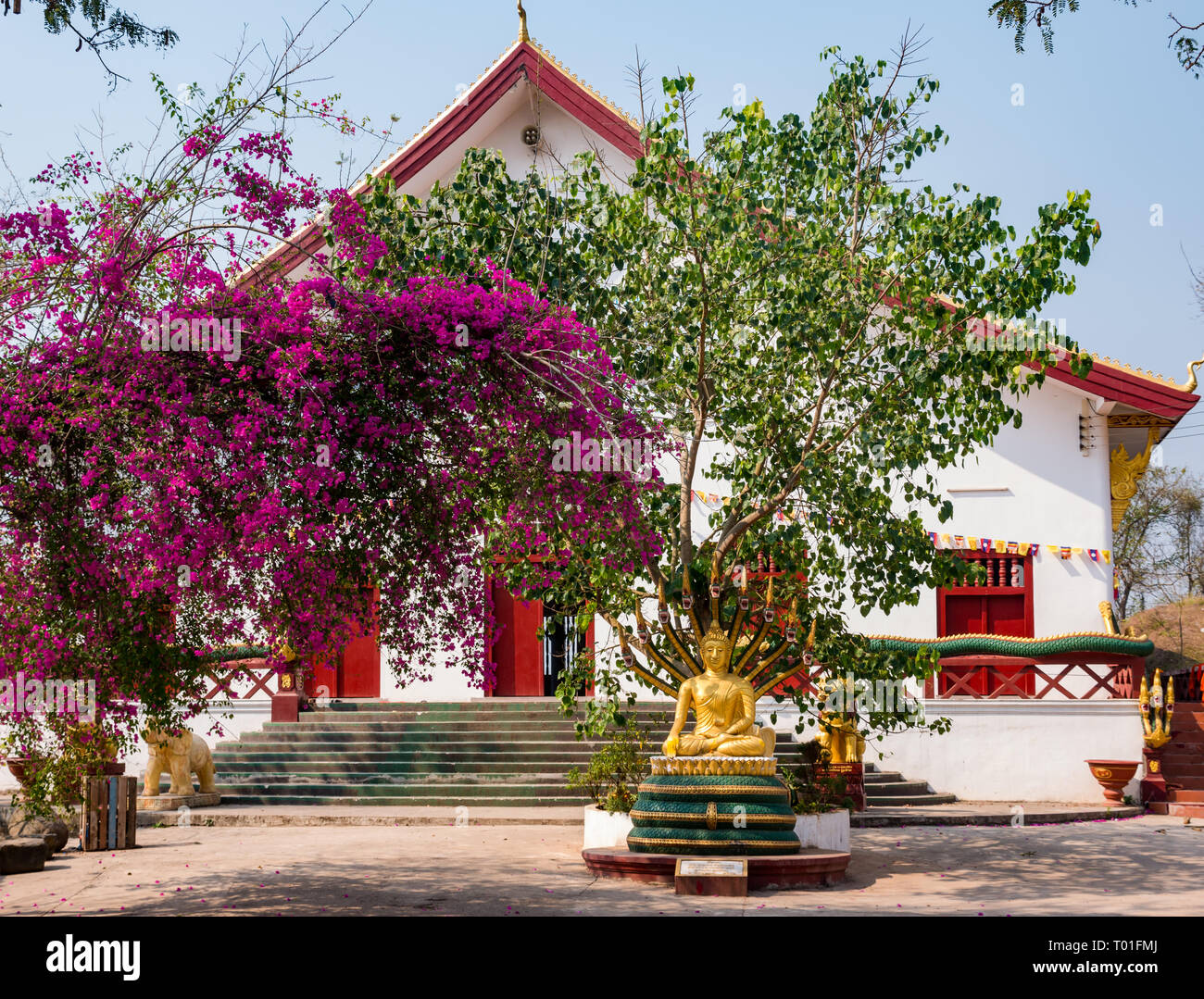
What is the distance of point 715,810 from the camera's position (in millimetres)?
10312

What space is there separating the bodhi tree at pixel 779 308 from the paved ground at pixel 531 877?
1.69m

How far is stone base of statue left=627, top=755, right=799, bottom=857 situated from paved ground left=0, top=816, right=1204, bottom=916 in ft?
1.50

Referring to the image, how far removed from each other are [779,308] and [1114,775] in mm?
9086

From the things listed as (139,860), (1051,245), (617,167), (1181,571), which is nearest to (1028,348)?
(1051,245)

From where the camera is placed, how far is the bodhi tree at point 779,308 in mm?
10625

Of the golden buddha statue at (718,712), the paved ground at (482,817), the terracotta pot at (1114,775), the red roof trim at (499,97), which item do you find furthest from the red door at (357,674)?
the terracotta pot at (1114,775)

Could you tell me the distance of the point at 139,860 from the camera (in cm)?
1205

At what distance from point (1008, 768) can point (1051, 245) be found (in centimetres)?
887

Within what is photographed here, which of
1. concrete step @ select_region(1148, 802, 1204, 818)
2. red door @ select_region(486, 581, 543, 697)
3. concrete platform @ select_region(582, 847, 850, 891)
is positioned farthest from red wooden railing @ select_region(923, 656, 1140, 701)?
concrete platform @ select_region(582, 847, 850, 891)

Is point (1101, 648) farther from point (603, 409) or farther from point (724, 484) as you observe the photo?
point (603, 409)

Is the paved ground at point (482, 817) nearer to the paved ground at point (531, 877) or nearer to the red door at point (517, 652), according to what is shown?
the paved ground at point (531, 877)

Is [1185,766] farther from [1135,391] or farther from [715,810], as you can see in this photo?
[715,810]

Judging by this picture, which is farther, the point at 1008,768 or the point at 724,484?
the point at 724,484

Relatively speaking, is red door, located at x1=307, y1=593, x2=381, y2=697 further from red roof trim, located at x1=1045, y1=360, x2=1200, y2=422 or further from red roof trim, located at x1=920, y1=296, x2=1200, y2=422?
red roof trim, located at x1=1045, y1=360, x2=1200, y2=422
